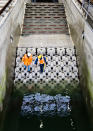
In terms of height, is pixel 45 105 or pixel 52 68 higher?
pixel 52 68

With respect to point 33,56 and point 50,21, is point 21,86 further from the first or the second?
point 50,21

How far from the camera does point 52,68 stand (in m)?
11.0

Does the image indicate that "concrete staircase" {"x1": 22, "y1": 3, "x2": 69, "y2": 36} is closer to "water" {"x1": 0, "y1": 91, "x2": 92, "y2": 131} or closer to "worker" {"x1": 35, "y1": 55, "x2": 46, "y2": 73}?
"worker" {"x1": 35, "y1": 55, "x2": 46, "y2": 73}

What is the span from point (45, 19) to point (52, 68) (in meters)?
5.68

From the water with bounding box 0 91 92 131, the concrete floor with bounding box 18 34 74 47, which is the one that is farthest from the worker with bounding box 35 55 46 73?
the water with bounding box 0 91 92 131

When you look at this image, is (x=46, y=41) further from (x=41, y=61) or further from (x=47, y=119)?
(x=47, y=119)

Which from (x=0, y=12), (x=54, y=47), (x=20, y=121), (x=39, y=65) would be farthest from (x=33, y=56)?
(x=20, y=121)

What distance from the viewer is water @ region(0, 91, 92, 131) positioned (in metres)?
7.76

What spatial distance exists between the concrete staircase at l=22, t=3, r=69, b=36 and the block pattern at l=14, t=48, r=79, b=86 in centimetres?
254

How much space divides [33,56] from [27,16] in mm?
5038

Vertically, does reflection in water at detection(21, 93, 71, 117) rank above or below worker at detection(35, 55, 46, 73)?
below

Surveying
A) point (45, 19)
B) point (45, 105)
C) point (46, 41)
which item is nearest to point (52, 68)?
point (46, 41)

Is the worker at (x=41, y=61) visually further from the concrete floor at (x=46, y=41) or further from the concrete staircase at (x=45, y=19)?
the concrete staircase at (x=45, y=19)

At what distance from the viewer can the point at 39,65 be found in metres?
11.2
